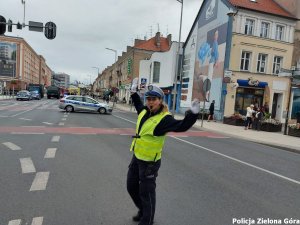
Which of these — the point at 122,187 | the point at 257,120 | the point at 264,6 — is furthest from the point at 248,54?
the point at 122,187

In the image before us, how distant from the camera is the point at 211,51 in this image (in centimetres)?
3077

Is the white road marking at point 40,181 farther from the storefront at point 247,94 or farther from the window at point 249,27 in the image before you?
the window at point 249,27

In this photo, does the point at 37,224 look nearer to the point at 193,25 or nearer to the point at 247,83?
the point at 247,83

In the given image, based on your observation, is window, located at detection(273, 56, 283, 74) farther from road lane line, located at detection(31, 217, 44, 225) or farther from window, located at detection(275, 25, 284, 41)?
road lane line, located at detection(31, 217, 44, 225)

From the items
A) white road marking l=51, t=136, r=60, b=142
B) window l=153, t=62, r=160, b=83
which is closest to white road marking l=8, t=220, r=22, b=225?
white road marking l=51, t=136, r=60, b=142

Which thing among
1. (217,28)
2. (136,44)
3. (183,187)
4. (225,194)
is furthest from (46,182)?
(136,44)

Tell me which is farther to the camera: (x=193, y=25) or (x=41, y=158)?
(x=193, y=25)

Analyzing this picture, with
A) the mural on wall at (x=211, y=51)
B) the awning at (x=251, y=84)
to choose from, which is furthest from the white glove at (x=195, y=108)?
the awning at (x=251, y=84)

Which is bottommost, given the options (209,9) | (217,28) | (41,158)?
(41,158)

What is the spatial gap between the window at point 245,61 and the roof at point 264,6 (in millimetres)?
3809

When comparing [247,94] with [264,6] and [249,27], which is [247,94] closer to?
[249,27]

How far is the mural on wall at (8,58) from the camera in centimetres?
9594

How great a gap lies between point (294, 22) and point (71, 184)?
97.2ft

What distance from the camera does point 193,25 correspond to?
36344mm
